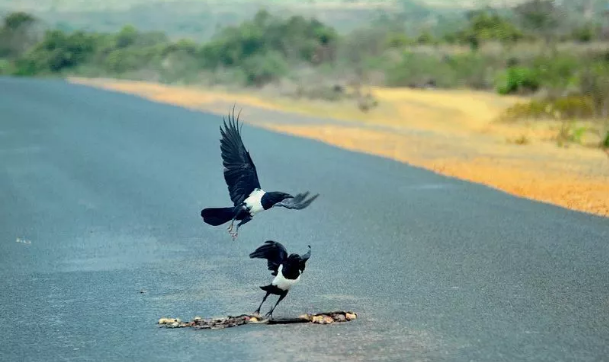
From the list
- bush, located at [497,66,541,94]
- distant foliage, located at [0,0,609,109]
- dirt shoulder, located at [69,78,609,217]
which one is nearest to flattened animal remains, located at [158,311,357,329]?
dirt shoulder, located at [69,78,609,217]

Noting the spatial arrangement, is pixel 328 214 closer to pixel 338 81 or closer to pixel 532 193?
pixel 532 193

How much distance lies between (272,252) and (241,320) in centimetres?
90

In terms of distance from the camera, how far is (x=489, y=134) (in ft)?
96.0

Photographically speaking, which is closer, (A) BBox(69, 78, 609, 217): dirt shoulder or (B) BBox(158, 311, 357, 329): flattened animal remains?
(B) BBox(158, 311, 357, 329): flattened animal remains

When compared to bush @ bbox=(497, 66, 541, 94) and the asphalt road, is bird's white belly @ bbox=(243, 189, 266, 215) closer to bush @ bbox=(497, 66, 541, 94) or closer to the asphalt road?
the asphalt road

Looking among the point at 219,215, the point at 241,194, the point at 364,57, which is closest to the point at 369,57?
the point at 364,57

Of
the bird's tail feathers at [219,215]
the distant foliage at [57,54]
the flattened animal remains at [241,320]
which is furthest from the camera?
the distant foliage at [57,54]

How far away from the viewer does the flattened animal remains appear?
7832 millimetres

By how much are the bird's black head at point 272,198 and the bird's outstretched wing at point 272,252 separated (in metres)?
0.22

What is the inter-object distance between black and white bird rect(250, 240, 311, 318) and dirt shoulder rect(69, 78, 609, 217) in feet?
24.9

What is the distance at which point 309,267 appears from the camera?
10.3m

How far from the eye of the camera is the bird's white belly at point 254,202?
716cm

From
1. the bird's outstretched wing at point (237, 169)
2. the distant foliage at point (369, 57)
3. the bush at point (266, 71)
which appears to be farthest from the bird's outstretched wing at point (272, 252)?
the bush at point (266, 71)

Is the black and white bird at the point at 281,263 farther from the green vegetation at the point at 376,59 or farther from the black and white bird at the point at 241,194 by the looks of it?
the green vegetation at the point at 376,59
